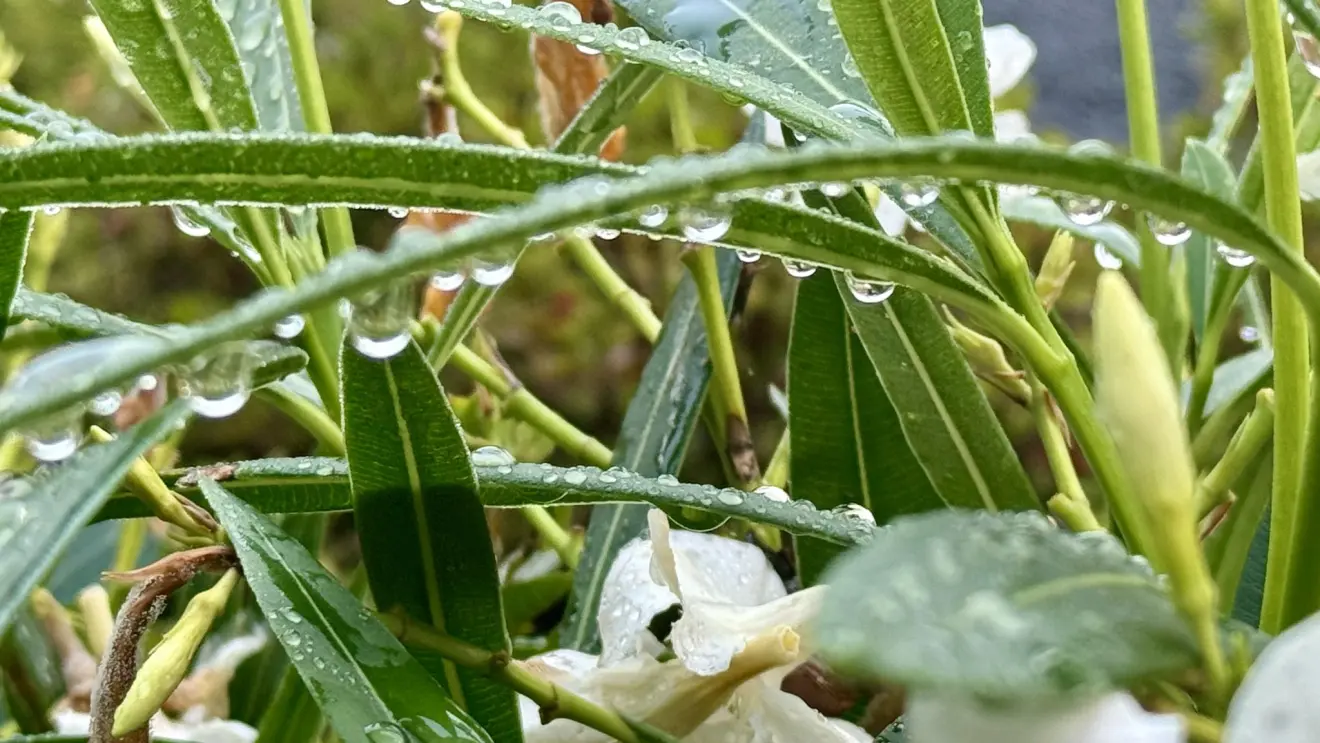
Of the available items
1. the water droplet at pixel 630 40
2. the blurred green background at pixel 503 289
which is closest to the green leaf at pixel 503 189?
the water droplet at pixel 630 40

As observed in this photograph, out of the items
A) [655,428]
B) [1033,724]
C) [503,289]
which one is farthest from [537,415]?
[503,289]

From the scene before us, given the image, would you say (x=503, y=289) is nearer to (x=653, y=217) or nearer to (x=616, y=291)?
(x=616, y=291)

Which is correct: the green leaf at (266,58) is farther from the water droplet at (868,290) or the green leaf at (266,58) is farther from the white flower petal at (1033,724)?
the white flower petal at (1033,724)

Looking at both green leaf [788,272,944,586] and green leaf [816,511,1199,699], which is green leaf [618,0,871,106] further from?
green leaf [816,511,1199,699]

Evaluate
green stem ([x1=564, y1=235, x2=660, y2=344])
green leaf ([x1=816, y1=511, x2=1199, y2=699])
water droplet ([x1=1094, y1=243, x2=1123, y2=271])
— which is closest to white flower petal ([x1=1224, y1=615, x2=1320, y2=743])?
green leaf ([x1=816, y1=511, x2=1199, y2=699])

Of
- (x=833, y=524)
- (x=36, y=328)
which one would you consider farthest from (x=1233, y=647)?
(x=36, y=328)

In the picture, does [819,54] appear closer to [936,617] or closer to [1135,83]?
[1135,83]
